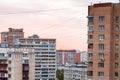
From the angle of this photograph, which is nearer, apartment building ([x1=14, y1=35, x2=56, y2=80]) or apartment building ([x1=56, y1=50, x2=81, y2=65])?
apartment building ([x1=14, y1=35, x2=56, y2=80])

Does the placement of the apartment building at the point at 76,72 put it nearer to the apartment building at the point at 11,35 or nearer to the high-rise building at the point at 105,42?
the apartment building at the point at 11,35

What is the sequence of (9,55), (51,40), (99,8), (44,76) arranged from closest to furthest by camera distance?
(99,8) < (9,55) < (44,76) < (51,40)

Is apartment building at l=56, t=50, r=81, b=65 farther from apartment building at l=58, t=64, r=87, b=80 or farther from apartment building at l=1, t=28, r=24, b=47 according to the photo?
apartment building at l=58, t=64, r=87, b=80

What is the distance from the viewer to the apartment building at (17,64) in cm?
4094

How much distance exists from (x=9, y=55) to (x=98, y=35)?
15.3 meters

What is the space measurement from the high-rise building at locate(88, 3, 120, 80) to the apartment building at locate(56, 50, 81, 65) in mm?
102070

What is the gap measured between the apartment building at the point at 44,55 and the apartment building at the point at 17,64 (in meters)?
35.5

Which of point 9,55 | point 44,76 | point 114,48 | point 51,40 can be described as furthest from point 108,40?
point 51,40

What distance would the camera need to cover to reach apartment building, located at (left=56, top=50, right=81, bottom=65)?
437 ft

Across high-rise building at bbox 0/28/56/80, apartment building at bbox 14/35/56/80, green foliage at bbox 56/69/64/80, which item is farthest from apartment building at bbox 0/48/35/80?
green foliage at bbox 56/69/64/80

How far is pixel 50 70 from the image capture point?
79500 millimetres

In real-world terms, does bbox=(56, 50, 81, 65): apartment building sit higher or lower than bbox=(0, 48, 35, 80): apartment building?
higher

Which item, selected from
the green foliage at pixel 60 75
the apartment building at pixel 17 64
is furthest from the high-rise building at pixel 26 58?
the green foliage at pixel 60 75

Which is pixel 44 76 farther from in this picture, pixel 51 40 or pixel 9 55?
pixel 9 55
